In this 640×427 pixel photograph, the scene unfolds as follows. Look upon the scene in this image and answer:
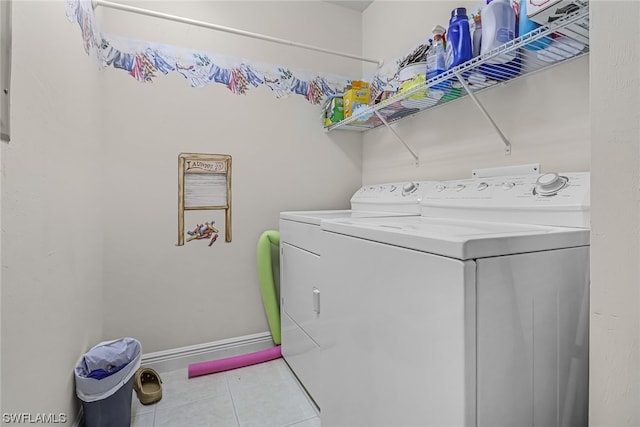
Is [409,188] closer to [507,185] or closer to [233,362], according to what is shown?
[507,185]

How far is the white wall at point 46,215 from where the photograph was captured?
897 millimetres

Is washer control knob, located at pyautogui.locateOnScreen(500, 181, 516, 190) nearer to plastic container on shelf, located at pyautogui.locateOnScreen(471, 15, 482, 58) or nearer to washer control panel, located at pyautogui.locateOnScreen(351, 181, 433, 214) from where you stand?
washer control panel, located at pyautogui.locateOnScreen(351, 181, 433, 214)

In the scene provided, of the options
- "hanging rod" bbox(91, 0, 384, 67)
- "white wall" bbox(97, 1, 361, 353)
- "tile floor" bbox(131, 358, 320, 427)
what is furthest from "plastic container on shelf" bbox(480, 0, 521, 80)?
"tile floor" bbox(131, 358, 320, 427)

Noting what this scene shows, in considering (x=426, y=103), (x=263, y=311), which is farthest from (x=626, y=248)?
(x=263, y=311)

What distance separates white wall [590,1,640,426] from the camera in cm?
57

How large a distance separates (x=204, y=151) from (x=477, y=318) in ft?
6.31

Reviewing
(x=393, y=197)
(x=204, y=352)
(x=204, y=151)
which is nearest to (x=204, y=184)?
(x=204, y=151)

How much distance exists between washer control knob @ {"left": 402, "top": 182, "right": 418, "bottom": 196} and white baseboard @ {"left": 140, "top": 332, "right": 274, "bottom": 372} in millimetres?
1409

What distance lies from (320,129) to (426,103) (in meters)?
0.90

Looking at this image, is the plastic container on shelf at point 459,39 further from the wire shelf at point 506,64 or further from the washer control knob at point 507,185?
the washer control knob at point 507,185

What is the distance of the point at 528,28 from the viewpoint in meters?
1.14

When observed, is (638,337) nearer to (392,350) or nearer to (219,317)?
(392,350)

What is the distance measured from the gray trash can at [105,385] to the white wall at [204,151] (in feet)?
1.49

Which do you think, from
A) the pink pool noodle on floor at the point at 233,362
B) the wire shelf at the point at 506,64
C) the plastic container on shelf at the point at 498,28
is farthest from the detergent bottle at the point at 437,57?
the pink pool noodle on floor at the point at 233,362
